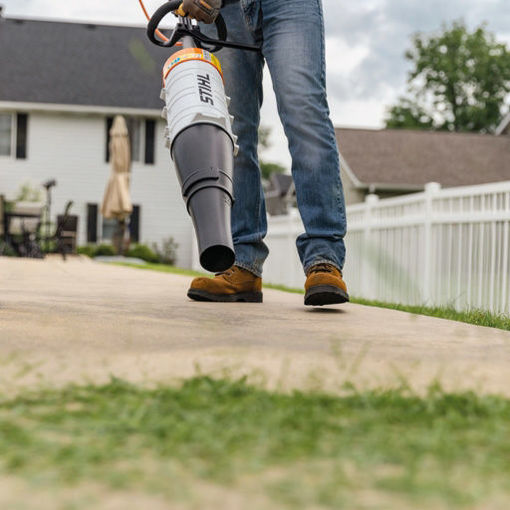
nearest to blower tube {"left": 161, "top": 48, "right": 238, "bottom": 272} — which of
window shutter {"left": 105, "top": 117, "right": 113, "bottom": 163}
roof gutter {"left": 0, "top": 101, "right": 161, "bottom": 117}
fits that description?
roof gutter {"left": 0, "top": 101, "right": 161, "bottom": 117}

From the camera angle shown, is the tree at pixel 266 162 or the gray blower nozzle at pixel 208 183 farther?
the tree at pixel 266 162

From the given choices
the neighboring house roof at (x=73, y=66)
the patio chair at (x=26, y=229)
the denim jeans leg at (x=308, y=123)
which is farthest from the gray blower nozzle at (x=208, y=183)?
the neighboring house roof at (x=73, y=66)

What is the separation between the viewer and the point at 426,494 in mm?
878

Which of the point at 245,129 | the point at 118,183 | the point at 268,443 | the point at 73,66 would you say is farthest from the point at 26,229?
the point at 268,443

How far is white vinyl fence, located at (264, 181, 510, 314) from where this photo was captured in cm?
568

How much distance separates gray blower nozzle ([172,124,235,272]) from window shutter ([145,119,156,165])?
64.5 ft

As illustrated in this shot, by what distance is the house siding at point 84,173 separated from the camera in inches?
856

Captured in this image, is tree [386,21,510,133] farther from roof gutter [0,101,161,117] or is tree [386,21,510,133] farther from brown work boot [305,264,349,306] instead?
brown work boot [305,264,349,306]

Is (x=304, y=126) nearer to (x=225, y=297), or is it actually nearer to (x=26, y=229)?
(x=225, y=297)

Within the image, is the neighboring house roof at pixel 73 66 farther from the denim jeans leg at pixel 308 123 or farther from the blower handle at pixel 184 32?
the denim jeans leg at pixel 308 123

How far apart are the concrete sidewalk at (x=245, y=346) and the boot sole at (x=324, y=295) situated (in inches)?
1.9

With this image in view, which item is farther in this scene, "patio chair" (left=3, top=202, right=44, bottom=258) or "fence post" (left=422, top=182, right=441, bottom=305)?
"patio chair" (left=3, top=202, right=44, bottom=258)

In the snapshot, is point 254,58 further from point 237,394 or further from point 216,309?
point 237,394

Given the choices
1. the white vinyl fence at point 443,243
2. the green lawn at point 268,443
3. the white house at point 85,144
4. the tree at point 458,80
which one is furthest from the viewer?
the tree at point 458,80
